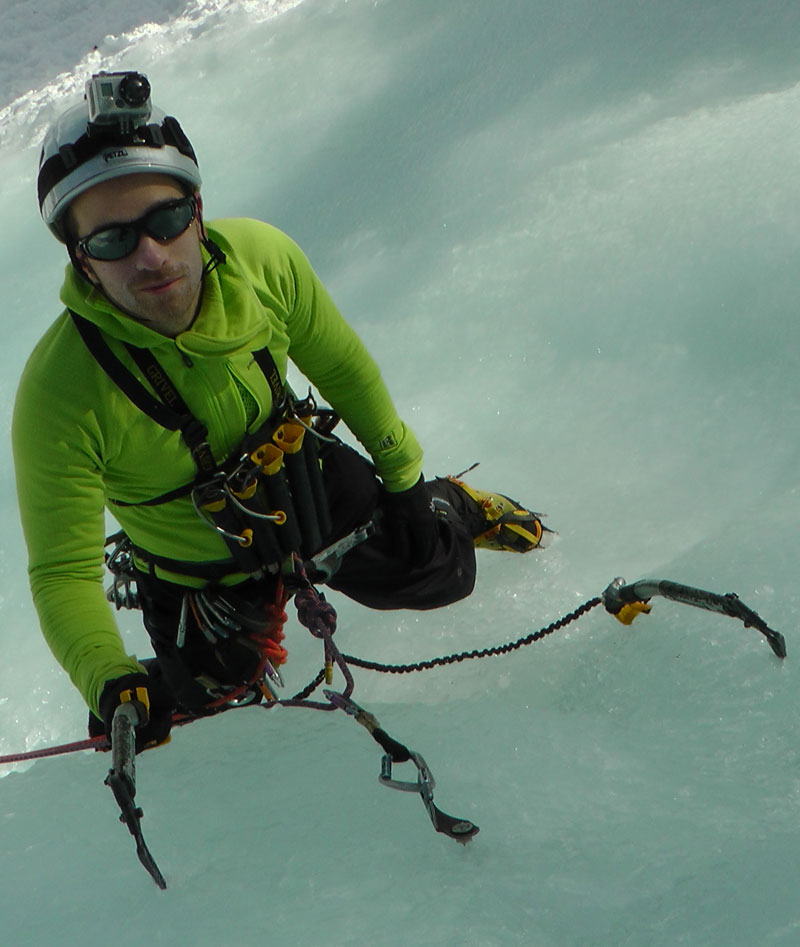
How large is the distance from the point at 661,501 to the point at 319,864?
1.58 m

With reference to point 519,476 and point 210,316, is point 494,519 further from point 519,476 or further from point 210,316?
point 210,316

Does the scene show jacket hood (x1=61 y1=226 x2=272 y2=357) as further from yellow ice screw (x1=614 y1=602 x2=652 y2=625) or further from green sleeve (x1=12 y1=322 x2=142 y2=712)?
yellow ice screw (x1=614 y1=602 x2=652 y2=625)

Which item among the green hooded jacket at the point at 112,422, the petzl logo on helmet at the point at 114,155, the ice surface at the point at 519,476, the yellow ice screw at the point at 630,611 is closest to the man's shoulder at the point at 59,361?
the green hooded jacket at the point at 112,422

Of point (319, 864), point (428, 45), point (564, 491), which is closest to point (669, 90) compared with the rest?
point (428, 45)

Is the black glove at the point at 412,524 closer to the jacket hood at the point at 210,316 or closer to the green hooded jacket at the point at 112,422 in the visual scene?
the green hooded jacket at the point at 112,422

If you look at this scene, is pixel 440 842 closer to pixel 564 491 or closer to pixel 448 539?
pixel 448 539

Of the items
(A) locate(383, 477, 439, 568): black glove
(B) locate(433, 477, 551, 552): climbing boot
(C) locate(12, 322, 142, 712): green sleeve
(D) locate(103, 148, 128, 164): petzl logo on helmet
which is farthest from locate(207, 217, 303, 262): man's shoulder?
(B) locate(433, 477, 551, 552): climbing boot

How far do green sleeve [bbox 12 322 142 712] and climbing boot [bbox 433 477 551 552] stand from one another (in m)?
1.20

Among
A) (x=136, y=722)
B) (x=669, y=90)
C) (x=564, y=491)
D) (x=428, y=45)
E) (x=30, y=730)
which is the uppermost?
(x=428, y=45)

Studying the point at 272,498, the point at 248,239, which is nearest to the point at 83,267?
the point at 248,239

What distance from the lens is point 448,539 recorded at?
2.45m

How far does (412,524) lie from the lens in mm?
2311

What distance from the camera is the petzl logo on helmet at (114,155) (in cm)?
152

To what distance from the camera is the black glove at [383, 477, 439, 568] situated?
2.28 m
